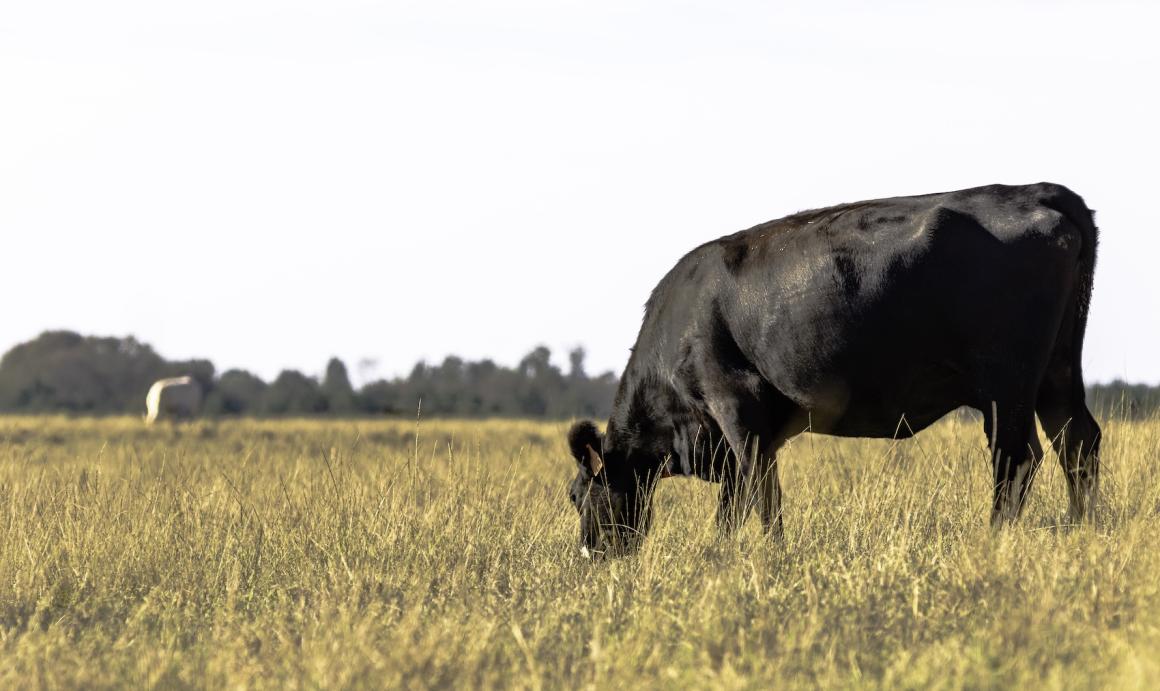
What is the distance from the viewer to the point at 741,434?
7.76 metres

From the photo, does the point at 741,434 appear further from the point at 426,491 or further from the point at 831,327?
the point at 426,491

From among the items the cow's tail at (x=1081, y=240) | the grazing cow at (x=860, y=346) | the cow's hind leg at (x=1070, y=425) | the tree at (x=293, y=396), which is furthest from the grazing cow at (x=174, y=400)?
the cow's tail at (x=1081, y=240)

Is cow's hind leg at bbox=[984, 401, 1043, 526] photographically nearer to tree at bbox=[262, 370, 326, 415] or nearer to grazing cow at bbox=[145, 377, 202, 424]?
grazing cow at bbox=[145, 377, 202, 424]

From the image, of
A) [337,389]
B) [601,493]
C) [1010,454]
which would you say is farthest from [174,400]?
[1010,454]

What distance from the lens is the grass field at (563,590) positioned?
4.79 m

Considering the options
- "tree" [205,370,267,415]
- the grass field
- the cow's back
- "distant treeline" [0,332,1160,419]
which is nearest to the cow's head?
the grass field

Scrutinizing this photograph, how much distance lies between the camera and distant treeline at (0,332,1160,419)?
165 feet

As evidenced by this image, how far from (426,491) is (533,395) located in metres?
46.4

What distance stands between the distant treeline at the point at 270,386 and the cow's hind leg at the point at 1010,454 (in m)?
33.7

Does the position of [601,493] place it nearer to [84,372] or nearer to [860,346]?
[860,346]

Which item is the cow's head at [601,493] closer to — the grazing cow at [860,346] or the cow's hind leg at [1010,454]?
the grazing cow at [860,346]

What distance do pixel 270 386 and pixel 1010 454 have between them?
53.1m

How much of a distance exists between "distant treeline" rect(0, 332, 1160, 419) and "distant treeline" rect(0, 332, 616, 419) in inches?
1.9

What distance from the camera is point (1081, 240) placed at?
7.25m
